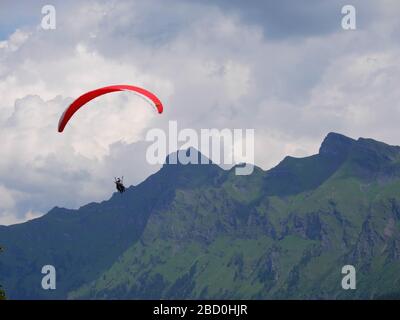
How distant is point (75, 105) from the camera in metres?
77.7
